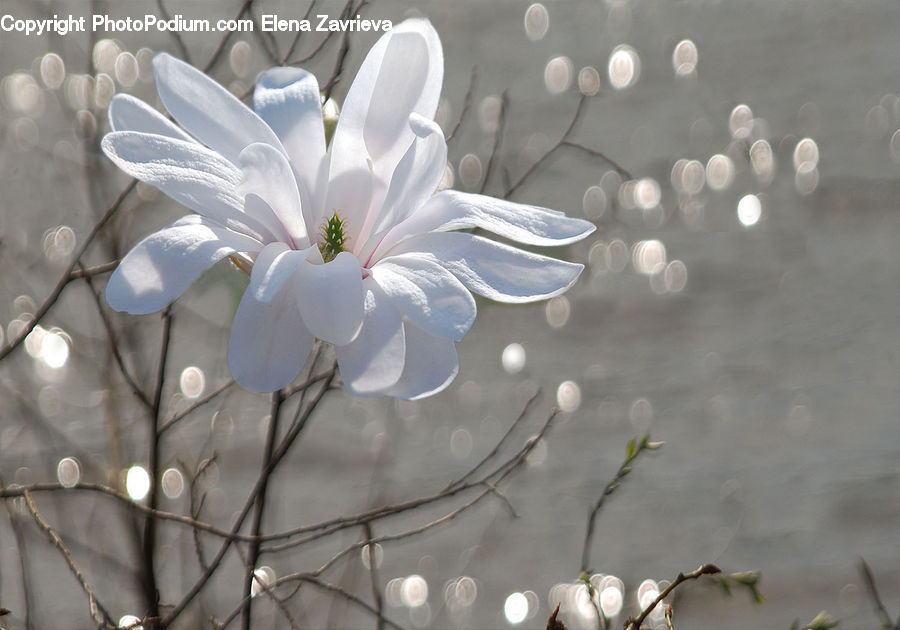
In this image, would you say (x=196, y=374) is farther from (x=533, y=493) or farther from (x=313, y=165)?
(x=313, y=165)

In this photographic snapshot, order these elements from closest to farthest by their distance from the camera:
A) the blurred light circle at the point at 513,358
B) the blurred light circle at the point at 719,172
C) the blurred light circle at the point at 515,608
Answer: the blurred light circle at the point at 515,608 → the blurred light circle at the point at 513,358 → the blurred light circle at the point at 719,172

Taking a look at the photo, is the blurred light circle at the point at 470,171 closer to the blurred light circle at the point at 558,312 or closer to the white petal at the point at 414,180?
the blurred light circle at the point at 558,312

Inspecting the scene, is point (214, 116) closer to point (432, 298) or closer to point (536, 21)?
point (432, 298)

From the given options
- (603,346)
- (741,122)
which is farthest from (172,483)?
(741,122)

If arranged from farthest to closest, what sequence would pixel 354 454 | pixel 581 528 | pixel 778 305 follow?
pixel 778 305 → pixel 354 454 → pixel 581 528

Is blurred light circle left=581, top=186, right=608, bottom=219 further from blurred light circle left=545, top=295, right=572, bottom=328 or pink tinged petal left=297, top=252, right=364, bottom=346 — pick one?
pink tinged petal left=297, top=252, right=364, bottom=346

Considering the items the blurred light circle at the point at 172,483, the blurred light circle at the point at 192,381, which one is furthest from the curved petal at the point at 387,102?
the blurred light circle at the point at 192,381

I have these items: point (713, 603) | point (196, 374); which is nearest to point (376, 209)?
point (713, 603)
